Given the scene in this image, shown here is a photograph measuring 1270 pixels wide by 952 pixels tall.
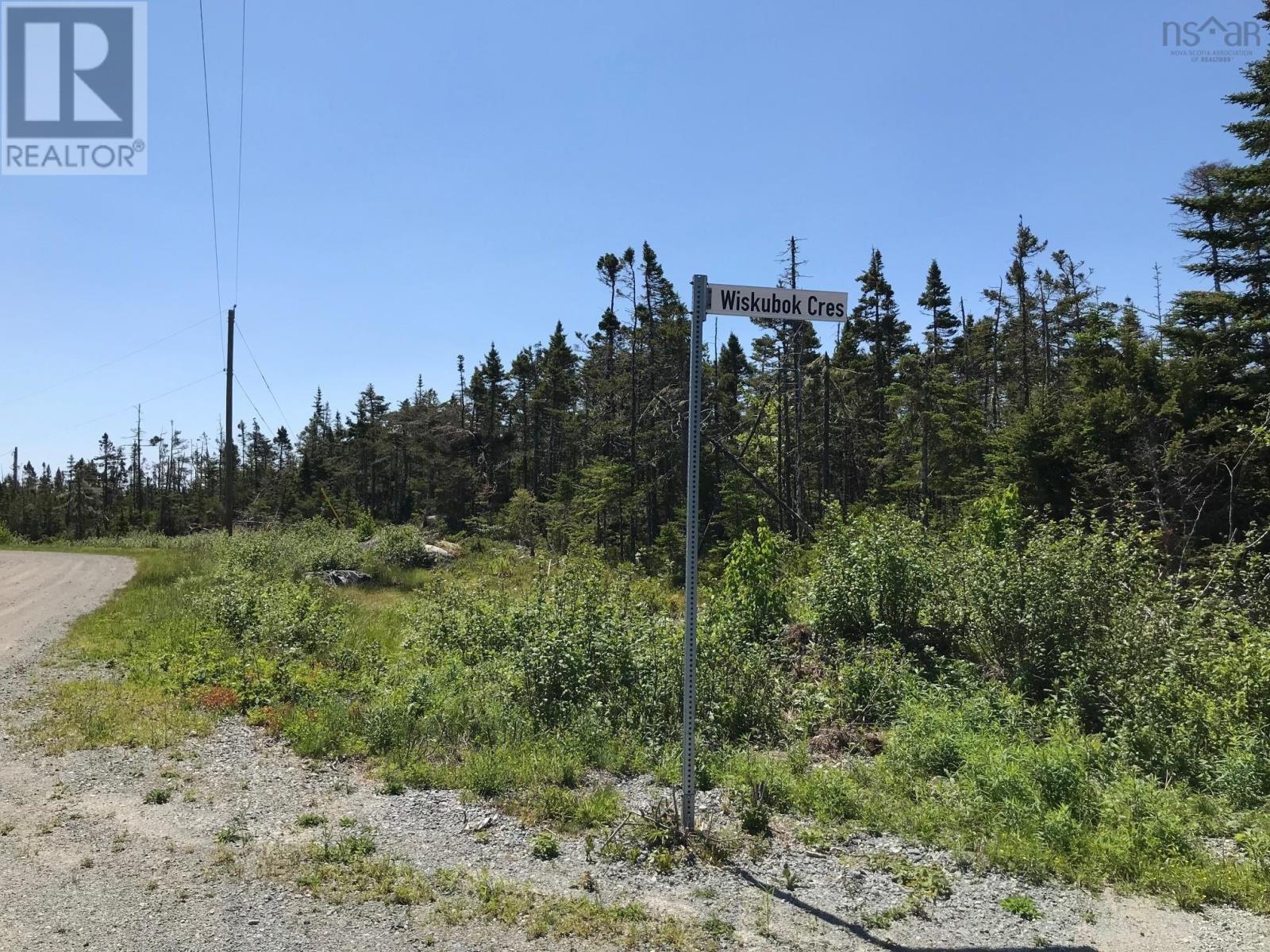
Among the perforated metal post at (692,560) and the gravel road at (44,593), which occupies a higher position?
the perforated metal post at (692,560)

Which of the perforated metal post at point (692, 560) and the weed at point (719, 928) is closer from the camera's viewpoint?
the weed at point (719, 928)

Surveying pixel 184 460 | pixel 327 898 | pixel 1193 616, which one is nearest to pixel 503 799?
pixel 327 898

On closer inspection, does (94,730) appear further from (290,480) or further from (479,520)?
(290,480)

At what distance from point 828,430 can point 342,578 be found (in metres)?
25.0

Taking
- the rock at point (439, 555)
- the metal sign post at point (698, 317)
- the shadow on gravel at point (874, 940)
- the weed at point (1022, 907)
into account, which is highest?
the metal sign post at point (698, 317)

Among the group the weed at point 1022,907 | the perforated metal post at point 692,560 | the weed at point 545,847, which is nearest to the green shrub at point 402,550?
the weed at point 545,847

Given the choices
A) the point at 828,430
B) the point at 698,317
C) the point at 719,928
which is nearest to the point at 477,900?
the point at 719,928

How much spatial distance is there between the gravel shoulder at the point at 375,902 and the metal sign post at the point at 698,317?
79 centimetres

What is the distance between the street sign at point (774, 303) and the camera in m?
4.29

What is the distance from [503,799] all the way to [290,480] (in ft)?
236

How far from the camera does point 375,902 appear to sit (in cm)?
375

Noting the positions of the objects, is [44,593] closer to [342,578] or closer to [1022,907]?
[342,578]

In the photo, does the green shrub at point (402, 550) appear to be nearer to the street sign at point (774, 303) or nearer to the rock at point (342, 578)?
the rock at point (342, 578)

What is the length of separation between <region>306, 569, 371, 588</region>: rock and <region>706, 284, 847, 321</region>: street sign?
18.1m
